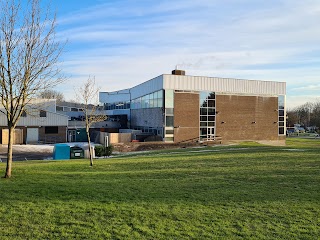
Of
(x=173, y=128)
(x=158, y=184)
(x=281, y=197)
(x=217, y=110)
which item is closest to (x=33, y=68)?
(x=158, y=184)

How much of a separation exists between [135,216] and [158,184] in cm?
360

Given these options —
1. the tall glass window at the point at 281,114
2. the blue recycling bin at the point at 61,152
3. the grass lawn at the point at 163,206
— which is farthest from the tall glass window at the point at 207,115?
the grass lawn at the point at 163,206

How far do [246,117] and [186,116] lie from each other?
9.11 m

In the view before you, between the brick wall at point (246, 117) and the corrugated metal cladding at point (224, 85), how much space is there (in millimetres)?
929

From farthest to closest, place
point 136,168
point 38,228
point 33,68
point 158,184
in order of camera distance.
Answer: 1. point 136,168
2. point 33,68
3. point 158,184
4. point 38,228

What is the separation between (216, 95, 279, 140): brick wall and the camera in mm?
42938

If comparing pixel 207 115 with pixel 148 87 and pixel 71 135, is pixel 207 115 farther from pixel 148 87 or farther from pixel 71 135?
pixel 71 135

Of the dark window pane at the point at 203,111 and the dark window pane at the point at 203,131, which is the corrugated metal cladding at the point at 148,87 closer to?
the dark window pane at the point at 203,111

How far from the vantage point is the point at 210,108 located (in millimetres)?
42406

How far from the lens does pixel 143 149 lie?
3531 centimetres

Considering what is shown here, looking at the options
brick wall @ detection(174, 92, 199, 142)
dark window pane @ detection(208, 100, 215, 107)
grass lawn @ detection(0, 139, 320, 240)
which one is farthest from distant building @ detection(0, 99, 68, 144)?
grass lawn @ detection(0, 139, 320, 240)

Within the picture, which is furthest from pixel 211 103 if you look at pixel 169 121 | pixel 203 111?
pixel 169 121

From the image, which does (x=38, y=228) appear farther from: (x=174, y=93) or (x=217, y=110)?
(x=217, y=110)

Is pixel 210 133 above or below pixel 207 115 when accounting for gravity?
below
